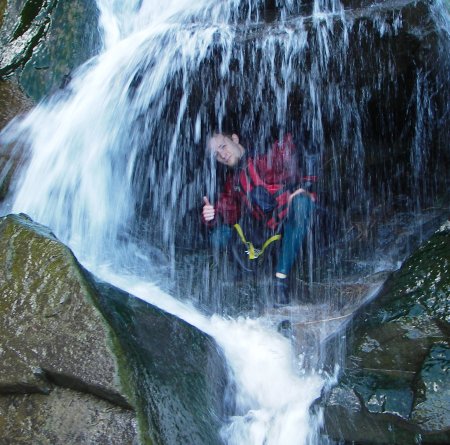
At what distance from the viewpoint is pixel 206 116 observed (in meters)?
5.55

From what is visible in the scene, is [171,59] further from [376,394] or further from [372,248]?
[376,394]

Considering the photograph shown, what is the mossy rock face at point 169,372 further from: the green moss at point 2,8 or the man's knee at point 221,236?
the green moss at point 2,8

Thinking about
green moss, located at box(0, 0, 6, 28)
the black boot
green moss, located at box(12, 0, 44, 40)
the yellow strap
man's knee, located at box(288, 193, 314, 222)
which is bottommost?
the black boot

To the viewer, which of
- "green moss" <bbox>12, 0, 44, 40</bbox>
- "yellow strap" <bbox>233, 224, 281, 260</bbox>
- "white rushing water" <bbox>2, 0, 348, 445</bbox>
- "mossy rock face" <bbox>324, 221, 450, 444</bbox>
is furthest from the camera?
"green moss" <bbox>12, 0, 44, 40</bbox>

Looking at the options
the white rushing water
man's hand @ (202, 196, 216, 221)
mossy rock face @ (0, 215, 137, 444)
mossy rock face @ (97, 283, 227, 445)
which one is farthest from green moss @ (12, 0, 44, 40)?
mossy rock face @ (97, 283, 227, 445)

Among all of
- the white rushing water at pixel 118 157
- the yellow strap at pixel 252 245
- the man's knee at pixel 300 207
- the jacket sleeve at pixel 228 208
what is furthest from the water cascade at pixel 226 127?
the man's knee at pixel 300 207

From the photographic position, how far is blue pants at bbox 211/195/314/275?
498 cm

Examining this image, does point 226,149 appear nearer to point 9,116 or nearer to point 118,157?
point 118,157

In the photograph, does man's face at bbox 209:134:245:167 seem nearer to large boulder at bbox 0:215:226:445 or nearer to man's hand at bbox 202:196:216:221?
man's hand at bbox 202:196:216:221

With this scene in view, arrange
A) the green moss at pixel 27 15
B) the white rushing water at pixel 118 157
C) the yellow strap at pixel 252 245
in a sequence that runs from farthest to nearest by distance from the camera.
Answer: the green moss at pixel 27 15 → the yellow strap at pixel 252 245 → the white rushing water at pixel 118 157

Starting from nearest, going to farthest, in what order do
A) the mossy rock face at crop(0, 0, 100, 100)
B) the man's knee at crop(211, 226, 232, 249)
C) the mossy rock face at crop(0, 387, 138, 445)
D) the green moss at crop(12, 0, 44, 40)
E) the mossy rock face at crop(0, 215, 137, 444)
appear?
the mossy rock face at crop(0, 387, 138, 445)
the mossy rock face at crop(0, 215, 137, 444)
the man's knee at crop(211, 226, 232, 249)
the mossy rock face at crop(0, 0, 100, 100)
the green moss at crop(12, 0, 44, 40)

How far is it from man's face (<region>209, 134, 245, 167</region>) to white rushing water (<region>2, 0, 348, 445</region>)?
38 centimetres

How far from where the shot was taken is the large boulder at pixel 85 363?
3109 mm

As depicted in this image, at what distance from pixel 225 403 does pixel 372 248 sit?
2327mm
